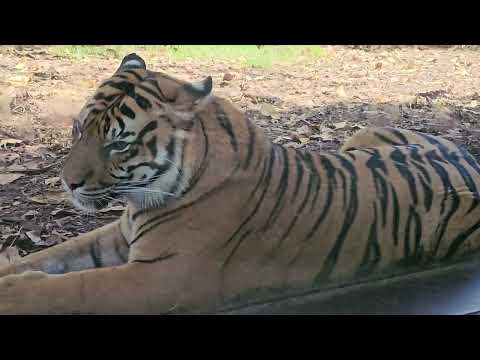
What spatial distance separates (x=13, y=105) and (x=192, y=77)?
523mm

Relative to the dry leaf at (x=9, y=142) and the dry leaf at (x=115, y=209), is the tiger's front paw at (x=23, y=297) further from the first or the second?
the dry leaf at (x=9, y=142)

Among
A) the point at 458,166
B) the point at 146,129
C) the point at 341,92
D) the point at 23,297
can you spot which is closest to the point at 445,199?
the point at 458,166

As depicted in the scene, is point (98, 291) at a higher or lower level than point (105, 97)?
lower

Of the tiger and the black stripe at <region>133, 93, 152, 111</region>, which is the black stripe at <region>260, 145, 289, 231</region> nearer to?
the tiger

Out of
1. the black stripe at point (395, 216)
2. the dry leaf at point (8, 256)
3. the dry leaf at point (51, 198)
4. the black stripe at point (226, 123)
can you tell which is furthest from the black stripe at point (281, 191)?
the dry leaf at point (8, 256)

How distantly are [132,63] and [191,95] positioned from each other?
20 cm

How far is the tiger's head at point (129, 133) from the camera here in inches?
78.2

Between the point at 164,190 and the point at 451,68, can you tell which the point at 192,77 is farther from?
the point at 451,68

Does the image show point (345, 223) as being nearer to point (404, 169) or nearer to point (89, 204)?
point (404, 169)

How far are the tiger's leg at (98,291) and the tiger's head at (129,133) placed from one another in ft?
0.68

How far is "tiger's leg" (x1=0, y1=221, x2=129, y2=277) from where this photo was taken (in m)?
2.12

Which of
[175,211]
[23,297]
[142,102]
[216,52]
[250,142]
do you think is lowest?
[23,297]

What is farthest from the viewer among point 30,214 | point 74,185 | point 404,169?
point 404,169

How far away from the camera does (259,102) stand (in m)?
2.20
